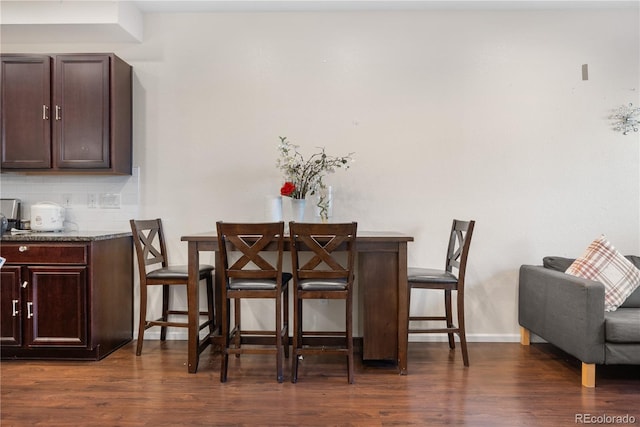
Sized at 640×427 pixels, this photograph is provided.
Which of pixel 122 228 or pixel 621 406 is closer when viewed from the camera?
pixel 621 406

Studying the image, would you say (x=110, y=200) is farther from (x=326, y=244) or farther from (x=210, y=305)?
(x=326, y=244)

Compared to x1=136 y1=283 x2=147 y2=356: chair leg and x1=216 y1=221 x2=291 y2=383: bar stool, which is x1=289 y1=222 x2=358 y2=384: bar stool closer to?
x1=216 y1=221 x2=291 y2=383: bar stool

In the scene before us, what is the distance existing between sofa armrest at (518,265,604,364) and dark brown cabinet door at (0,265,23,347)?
3.65m

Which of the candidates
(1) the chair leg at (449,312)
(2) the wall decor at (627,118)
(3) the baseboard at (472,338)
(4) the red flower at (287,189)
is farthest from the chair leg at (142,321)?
Result: (2) the wall decor at (627,118)

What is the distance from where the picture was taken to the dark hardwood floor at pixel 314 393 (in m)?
2.28

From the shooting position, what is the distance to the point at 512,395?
2.57 metres

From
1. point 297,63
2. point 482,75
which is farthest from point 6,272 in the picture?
point 482,75

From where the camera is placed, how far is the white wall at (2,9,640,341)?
3.72 meters

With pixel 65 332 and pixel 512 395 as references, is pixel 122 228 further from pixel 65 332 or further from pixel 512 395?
pixel 512 395

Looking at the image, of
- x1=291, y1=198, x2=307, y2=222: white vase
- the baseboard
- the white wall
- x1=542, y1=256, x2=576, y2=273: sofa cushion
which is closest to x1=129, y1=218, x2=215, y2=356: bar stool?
the white wall

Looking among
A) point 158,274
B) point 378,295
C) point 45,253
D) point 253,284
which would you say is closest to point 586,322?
point 378,295

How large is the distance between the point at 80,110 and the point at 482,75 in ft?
10.6

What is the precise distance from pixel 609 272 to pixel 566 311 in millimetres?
504

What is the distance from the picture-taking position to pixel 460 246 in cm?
320
